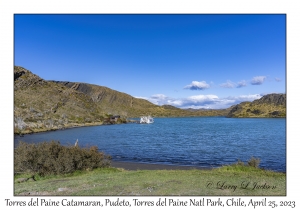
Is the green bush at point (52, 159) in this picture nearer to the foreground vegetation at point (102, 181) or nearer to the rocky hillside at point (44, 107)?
the foreground vegetation at point (102, 181)

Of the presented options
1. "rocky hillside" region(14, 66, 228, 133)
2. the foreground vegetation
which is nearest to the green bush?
the foreground vegetation

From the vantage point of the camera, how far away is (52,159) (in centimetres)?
1767

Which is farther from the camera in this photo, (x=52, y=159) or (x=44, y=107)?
(x=44, y=107)

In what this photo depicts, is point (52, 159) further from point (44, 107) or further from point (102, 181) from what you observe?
point (44, 107)

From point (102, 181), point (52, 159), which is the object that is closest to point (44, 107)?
point (52, 159)

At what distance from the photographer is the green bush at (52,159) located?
17500mm

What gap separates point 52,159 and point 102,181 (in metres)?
6.49

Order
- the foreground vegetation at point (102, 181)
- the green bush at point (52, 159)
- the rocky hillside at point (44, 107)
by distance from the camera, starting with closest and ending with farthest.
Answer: the foreground vegetation at point (102, 181) < the green bush at point (52, 159) < the rocky hillside at point (44, 107)

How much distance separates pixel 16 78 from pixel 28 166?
384ft

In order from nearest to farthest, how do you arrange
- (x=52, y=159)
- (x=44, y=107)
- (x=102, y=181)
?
(x=102, y=181) → (x=52, y=159) → (x=44, y=107)

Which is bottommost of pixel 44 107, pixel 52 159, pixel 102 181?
pixel 102 181

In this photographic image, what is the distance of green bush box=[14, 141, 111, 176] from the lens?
1750cm

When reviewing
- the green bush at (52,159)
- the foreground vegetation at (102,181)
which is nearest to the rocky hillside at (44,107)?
the green bush at (52,159)

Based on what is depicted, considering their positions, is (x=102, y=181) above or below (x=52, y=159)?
below
